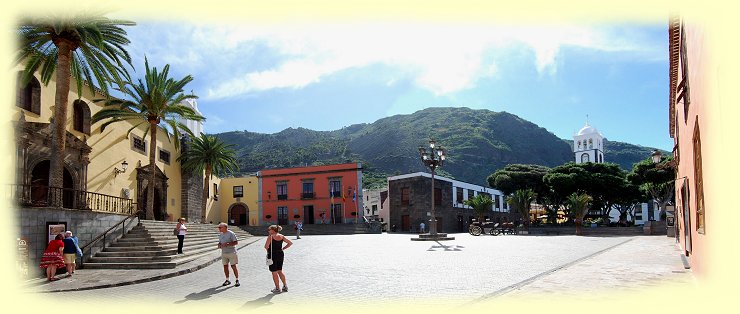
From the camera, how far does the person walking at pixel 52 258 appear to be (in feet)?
39.7

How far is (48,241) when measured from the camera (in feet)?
43.6

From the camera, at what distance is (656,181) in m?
45.5

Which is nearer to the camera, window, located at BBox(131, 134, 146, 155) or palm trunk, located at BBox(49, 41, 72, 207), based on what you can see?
palm trunk, located at BBox(49, 41, 72, 207)

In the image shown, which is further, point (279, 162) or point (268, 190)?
point (279, 162)

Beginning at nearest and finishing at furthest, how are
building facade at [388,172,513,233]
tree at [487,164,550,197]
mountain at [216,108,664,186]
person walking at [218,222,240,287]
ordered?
person walking at [218,222,240,287] < building facade at [388,172,513,233] < tree at [487,164,550,197] < mountain at [216,108,664,186]

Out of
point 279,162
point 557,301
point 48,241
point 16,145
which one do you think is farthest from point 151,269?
point 279,162

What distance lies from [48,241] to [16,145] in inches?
238

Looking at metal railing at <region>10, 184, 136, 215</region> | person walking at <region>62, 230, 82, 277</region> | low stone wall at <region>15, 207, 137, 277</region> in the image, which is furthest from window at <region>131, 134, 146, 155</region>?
person walking at <region>62, 230, 82, 277</region>

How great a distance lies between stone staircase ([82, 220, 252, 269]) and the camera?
48.0 ft

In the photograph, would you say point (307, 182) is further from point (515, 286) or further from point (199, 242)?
point (515, 286)

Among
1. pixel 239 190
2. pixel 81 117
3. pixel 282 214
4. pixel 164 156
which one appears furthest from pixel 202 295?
pixel 239 190

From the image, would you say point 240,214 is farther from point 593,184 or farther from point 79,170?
point 593,184

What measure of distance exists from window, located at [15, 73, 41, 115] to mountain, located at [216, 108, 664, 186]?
83.7 metres

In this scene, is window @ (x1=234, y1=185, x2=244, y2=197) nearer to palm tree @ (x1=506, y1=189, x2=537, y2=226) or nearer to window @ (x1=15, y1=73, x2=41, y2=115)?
palm tree @ (x1=506, y1=189, x2=537, y2=226)
